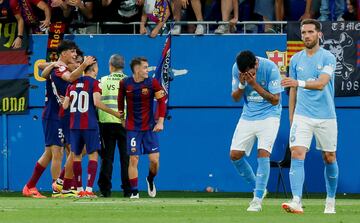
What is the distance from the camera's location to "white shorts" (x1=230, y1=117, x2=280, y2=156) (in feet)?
51.6

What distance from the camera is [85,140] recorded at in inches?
759

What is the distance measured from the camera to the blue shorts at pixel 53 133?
19.8m

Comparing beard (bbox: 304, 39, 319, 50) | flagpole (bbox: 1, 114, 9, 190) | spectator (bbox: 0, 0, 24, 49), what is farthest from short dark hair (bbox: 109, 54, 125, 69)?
beard (bbox: 304, 39, 319, 50)

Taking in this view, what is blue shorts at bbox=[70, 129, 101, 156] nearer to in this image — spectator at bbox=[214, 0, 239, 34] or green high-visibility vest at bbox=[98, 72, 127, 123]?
green high-visibility vest at bbox=[98, 72, 127, 123]

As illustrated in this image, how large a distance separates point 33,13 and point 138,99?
13.6ft

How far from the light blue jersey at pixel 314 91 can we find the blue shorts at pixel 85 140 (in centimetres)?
500

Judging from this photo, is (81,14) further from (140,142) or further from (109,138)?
(140,142)

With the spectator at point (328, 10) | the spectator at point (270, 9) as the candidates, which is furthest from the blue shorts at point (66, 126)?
the spectator at point (328, 10)

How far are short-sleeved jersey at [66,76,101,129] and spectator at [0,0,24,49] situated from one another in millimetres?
3671

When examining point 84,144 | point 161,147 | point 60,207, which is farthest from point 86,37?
point 60,207

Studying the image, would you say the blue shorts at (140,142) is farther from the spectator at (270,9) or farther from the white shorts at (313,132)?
the white shorts at (313,132)

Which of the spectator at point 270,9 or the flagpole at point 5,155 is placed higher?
the spectator at point 270,9

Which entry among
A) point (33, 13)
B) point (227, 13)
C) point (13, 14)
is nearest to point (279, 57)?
point (227, 13)

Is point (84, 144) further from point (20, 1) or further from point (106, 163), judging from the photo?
point (20, 1)
